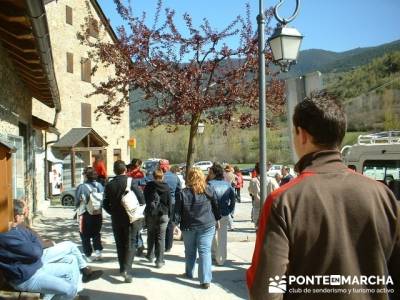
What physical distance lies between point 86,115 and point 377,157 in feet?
81.0

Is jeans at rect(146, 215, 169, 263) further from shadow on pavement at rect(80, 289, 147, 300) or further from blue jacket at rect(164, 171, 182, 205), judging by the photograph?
shadow on pavement at rect(80, 289, 147, 300)

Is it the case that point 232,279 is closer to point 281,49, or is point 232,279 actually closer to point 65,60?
point 281,49

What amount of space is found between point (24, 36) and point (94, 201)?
3170 millimetres

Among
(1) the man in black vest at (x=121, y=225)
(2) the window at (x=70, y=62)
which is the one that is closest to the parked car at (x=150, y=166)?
(1) the man in black vest at (x=121, y=225)

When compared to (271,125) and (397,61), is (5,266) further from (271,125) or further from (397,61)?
(397,61)

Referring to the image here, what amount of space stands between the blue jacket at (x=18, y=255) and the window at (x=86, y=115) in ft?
85.2

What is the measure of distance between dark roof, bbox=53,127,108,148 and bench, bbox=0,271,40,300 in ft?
62.0

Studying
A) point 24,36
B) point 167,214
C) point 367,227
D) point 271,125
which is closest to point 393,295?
point 367,227

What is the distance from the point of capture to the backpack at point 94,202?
7984mm

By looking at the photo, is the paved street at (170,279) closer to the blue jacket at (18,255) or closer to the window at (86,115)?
the blue jacket at (18,255)

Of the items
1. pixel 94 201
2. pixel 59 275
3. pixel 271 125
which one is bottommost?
pixel 59 275

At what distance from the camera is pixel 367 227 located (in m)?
1.83

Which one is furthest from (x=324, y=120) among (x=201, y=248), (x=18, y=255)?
(x=201, y=248)

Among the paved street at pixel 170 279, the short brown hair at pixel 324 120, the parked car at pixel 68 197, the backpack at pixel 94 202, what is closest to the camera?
the short brown hair at pixel 324 120
